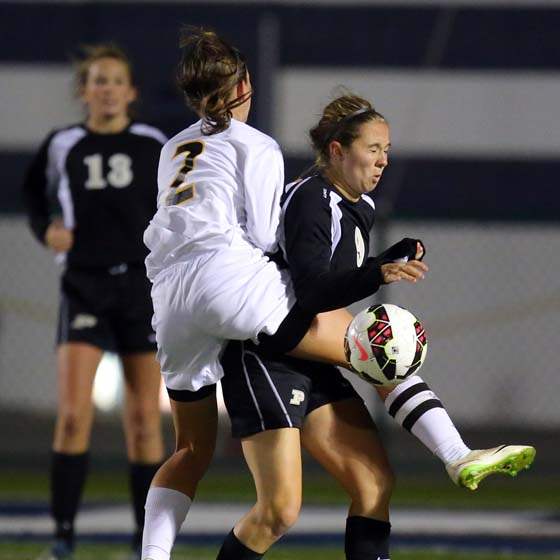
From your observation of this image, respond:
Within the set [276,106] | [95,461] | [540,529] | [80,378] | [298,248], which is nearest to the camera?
[298,248]

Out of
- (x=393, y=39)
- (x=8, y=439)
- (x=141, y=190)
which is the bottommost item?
(x=8, y=439)

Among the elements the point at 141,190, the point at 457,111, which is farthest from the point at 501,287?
the point at 141,190

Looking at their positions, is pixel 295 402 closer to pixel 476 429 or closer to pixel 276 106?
pixel 476 429

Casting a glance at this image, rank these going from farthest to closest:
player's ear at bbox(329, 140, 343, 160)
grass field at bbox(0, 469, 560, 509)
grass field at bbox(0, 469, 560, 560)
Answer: grass field at bbox(0, 469, 560, 509), grass field at bbox(0, 469, 560, 560), player's ear at bbox(329, 140, 343, 160)

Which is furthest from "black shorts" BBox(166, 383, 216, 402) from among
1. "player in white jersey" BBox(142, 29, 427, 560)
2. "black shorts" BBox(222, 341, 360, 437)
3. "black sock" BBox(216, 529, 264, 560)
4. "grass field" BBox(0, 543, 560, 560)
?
"grass field" BBox(0, 543, 560, 560)

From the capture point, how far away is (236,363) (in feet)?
15.0

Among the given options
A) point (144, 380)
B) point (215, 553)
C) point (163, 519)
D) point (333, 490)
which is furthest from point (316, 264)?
point (333, 490)

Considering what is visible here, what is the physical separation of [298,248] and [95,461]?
6.56 m

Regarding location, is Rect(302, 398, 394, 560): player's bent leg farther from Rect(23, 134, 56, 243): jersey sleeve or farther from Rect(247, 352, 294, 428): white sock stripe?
Rect(23, 134, 56, 243): jersey sleeve

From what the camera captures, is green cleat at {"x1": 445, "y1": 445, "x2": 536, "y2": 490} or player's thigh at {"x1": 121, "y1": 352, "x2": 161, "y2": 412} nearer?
green cleat at {"x1": 445, "y1": 445, "x2": 536, "y2": 490}

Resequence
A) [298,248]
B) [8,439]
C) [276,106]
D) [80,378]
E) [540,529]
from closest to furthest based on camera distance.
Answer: [298,248], [80,378], [540,529], [8,439], [276,106]

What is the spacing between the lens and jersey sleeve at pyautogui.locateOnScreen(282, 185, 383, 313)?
14.1 feet

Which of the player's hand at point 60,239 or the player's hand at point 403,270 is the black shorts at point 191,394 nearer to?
the player's hand at point 403,270

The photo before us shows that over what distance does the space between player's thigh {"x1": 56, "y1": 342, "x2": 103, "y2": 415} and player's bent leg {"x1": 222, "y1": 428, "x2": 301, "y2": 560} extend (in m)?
1.86
